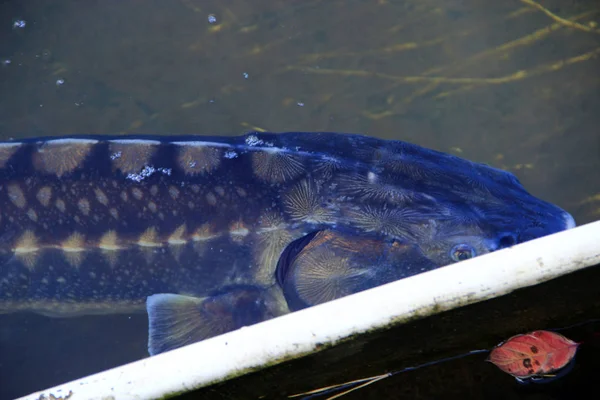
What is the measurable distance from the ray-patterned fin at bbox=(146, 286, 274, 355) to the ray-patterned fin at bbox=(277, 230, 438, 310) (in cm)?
24

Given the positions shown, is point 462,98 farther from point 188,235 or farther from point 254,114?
point 188,235

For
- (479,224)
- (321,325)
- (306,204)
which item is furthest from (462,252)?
(321,325)

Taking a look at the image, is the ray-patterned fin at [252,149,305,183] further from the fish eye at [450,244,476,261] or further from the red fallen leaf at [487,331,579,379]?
the red fallen leaf at [487,331,579,379]

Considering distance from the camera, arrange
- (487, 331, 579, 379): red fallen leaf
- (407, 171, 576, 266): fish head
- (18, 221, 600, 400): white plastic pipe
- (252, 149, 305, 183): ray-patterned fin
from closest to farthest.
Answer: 1. (18, 221, 600, 400): white plastic pipe
2. (487, 331, 579, 379): red fallen leaf
3. (407, 171, 576, 266): fish head
4. (252, 149, 305, 183): ray-patterned fin

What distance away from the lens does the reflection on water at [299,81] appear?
11.3ft

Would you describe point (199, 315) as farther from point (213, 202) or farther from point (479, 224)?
point (479, 224)

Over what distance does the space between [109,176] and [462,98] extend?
2.26 m

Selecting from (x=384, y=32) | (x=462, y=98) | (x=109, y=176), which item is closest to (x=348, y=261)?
(x=109, y=176)

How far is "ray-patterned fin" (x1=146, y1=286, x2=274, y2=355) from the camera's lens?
2.61m

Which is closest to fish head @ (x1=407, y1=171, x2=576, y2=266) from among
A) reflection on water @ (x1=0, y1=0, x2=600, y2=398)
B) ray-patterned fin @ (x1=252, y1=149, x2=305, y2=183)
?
ray-patterned fin @ (x1=252, y1=149, x2=305, y2=183)

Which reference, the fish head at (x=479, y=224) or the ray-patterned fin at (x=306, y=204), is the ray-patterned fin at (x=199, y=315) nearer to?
the ray-patterned fin at (x=306, y=204)

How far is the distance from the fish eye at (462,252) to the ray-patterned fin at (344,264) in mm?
105

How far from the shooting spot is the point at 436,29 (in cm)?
381

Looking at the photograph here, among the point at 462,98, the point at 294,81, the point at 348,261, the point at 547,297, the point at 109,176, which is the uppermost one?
the point at 294,81
